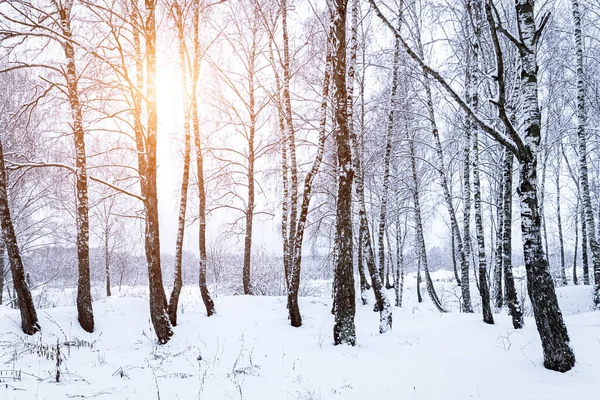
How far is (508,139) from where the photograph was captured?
4172 mm

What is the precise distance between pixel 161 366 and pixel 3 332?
3.86 meters

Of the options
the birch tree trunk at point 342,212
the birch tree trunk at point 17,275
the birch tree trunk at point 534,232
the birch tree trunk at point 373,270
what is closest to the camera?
the birch tree trunk at point 534,232

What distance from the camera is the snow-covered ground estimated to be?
3529mm

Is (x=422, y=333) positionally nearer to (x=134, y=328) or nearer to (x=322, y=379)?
(x=322, y=379)

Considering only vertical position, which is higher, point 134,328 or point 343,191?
point 343,191

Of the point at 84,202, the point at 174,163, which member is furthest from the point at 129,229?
the point at 84,202

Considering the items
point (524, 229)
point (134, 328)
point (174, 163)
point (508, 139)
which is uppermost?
point (174, 163)

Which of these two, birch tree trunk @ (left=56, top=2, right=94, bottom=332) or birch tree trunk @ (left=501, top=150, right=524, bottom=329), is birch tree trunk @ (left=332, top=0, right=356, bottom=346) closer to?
birch tree trunk @ (left=501, top=150, right=524, bottom=329)

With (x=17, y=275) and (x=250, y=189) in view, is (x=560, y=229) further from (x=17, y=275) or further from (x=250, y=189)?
(x=17, y=275)

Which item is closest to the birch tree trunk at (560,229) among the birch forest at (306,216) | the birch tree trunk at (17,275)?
the birch forest at (306,216)

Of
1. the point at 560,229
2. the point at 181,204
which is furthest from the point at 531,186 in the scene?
the point at 560,229

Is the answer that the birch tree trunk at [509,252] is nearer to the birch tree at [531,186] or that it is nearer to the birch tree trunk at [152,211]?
the birch tree at [531,186]

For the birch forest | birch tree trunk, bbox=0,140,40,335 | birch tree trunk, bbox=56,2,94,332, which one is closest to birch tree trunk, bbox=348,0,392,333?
the birch forest

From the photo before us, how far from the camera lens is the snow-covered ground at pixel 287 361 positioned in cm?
353
